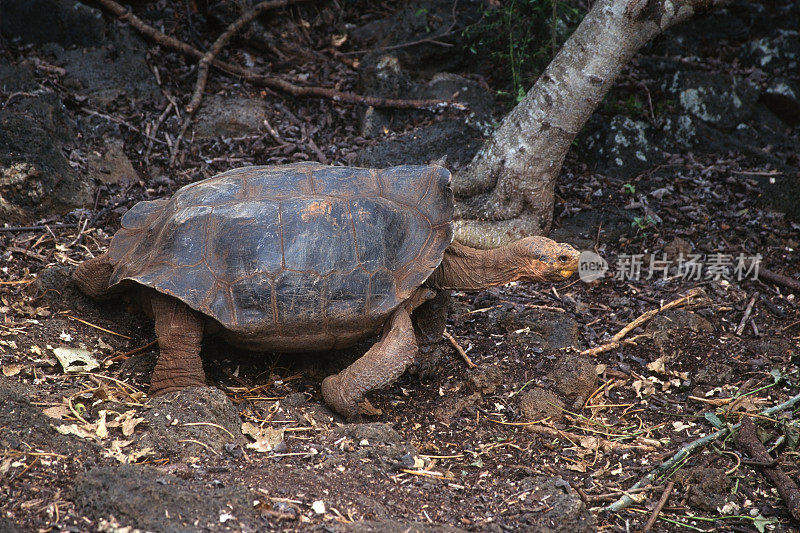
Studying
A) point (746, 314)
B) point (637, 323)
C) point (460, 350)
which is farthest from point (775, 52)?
point (460, 350)

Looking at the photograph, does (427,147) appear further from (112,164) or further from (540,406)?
(540,406)

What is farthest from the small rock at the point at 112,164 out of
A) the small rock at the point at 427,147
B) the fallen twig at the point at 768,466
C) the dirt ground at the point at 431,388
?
the fallen twig at the point at 768,466

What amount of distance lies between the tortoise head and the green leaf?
135 cm

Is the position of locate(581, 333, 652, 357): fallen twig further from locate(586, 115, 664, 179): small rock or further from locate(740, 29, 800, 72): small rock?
locate(740, 29, 800, 72): small rock

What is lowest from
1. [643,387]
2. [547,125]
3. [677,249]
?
[643,387]

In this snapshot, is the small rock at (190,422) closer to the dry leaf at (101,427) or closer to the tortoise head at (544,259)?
the dry leaf at (101,427)

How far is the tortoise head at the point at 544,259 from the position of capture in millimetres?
4695

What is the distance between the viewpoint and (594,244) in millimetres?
6699

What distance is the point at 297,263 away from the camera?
429 centimetres

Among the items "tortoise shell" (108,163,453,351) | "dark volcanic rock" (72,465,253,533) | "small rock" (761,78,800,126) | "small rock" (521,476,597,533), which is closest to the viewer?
"dark volcanic rock" (72,465,253,533)

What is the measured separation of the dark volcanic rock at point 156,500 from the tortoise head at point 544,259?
2547mm

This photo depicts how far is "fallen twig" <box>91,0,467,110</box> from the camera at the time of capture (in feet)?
25.4

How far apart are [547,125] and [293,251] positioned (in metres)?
3.14

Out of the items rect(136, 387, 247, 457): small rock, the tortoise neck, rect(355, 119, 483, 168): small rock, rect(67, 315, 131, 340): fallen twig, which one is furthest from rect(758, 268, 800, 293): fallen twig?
rect(67, 315, 131, 340): fallen twig
